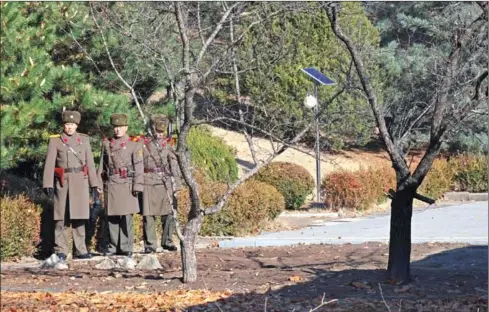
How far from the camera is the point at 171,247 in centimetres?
1200

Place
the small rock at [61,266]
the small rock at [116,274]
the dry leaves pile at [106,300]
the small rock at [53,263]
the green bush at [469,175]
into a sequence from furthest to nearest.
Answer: the green bush at [469,175] → the small rock at [61,266] → the small rock at [53,263] → the small rock at [116,274] → the dry leaves pile at [106,300]

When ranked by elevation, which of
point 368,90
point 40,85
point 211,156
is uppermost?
point 40,85

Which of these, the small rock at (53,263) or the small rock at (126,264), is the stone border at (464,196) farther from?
the small rock at (53,263)

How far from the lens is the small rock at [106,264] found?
32.9 feet

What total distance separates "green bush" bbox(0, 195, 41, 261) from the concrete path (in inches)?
135

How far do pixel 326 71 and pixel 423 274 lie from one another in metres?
12.3

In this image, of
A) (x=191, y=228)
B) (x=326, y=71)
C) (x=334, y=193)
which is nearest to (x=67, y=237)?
(x=191, y=228)

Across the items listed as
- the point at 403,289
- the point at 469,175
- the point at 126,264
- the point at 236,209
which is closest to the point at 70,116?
the point at 126,264

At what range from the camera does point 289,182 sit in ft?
60.8

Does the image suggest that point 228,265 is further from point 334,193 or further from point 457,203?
point 457,203

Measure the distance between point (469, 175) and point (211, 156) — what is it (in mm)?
6460

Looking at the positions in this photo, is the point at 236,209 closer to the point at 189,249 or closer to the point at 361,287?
the point at 189,249

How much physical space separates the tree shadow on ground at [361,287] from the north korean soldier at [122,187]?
1993 millimetres

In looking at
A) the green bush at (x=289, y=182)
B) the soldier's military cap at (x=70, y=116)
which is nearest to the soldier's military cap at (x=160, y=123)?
the soldier's military cap at (x=70, y=116)
